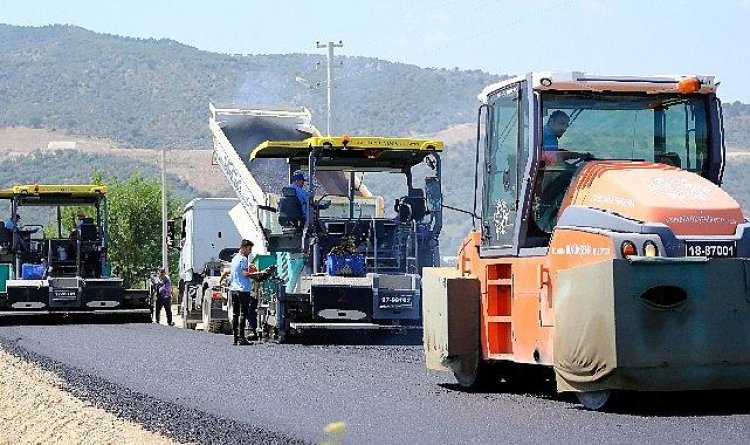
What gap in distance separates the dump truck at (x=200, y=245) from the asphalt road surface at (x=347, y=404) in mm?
9644

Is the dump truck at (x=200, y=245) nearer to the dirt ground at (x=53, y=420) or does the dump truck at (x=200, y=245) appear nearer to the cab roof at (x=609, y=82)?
the dirt ground at (x=53, y=420)

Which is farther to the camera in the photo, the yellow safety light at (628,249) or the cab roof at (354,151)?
the cab roof at (354,151)

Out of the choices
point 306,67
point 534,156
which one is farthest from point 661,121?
point 306,67

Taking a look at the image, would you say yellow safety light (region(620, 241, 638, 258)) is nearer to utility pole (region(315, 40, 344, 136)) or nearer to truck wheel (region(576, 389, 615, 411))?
truck wheel (region(576, 389, 615, 411))

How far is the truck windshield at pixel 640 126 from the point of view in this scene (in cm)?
1106

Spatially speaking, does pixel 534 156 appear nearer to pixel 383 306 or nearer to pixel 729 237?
pixel 729 237

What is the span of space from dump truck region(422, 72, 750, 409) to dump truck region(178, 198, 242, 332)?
51.6ft

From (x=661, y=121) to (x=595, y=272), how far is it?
81.3 inches

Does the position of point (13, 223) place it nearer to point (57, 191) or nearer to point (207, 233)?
point (57, 191)

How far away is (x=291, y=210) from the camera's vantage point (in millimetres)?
20391

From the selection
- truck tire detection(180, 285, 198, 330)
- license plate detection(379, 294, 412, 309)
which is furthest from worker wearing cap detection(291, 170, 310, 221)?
truck tire detection(180, 285, 198, 330)

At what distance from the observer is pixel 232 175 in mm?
26312

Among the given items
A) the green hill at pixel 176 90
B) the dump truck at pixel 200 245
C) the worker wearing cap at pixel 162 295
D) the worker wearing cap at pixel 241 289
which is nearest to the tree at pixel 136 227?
the worker wearing cap at pixel 162 295

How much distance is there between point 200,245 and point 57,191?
3174 mm
